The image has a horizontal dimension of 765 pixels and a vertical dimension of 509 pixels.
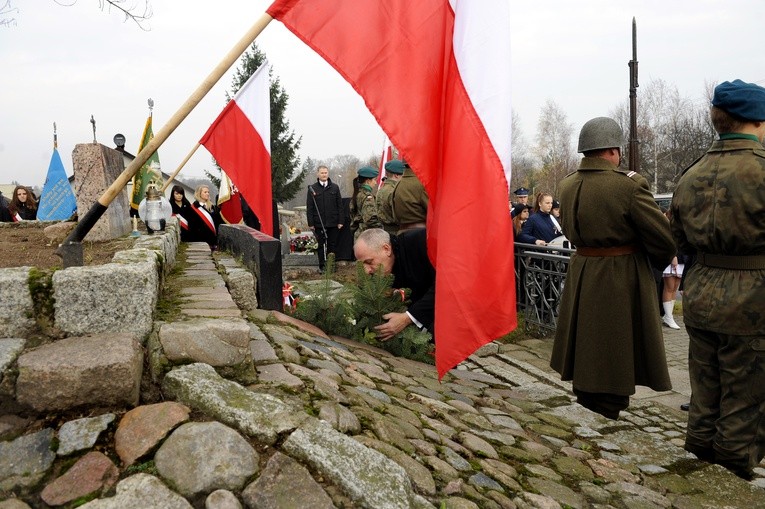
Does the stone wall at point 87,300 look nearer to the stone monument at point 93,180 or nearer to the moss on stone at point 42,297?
the moss on stone at point 42,297

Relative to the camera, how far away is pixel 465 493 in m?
2.59

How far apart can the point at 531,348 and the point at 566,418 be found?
7.57ft

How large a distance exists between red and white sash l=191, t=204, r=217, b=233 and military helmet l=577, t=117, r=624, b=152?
7733 millimetres

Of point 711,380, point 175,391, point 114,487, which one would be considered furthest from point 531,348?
point 114,487

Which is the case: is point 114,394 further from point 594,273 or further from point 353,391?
point 594,273

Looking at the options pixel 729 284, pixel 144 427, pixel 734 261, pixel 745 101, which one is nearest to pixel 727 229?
pixel 734 261

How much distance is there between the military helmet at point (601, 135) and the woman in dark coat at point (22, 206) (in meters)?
10.3

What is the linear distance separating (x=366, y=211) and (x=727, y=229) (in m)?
7.83

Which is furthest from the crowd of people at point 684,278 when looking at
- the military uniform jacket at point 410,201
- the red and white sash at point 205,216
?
the red and white sash at point 205,216

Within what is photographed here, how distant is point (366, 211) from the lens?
10758mm

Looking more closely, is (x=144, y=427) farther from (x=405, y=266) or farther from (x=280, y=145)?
(x=280, y=145)

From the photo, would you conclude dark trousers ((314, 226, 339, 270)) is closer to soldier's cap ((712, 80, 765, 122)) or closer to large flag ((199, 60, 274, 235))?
large flag ((199, 60, 274, 235))

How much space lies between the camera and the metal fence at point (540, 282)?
7.06m

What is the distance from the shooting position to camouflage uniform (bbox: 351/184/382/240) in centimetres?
1059
